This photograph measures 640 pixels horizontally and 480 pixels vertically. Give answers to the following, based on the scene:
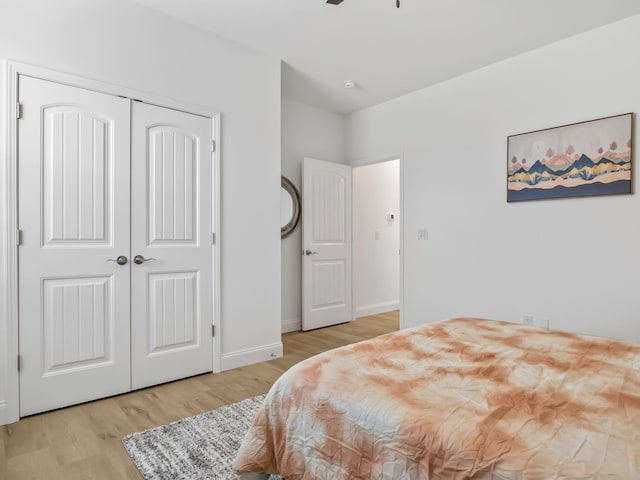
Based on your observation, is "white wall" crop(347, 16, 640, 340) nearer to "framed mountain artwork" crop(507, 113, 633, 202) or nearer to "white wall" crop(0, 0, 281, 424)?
"framed mountain artwork" crop(507, 113, 633, 202)

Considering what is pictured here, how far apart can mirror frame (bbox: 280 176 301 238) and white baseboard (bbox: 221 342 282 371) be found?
142 centimetres

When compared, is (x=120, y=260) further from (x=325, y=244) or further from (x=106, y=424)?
(x=325, y=244)

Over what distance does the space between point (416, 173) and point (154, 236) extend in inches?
110

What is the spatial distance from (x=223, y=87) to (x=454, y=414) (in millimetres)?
2972

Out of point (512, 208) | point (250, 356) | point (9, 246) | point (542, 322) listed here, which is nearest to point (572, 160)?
point (512, 208)

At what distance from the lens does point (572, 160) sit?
309cm

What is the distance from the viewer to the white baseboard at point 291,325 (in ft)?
14.6

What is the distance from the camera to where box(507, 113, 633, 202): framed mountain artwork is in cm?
286

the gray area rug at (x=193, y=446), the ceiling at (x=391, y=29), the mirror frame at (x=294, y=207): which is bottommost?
the gray area rug at (x=193, y=446)

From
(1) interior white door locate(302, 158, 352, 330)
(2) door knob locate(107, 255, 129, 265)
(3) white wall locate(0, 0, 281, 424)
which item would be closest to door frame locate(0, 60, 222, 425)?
(3) white wall locate(0, 0, 281, 424)

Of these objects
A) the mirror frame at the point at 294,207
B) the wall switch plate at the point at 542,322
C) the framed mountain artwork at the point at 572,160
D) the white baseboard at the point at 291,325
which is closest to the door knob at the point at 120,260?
the mirror frame at the point at 294,207

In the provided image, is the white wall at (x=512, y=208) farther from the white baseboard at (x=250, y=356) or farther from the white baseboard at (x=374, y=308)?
the white baseboard at (x=250, y=356)

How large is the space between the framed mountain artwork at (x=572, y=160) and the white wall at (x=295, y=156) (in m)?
2.26

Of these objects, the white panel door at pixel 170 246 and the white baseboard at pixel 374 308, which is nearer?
the white panel door at pixel 170 246
